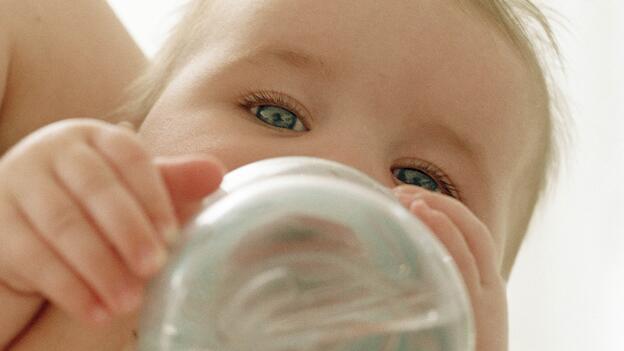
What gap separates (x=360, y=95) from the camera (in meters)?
0.54

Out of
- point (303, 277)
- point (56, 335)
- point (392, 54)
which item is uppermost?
point (392, 54)

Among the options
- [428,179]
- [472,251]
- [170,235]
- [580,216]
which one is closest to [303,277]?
[170,235]

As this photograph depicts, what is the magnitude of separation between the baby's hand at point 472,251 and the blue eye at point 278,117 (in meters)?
0.10

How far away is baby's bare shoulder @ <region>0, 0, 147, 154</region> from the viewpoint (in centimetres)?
63

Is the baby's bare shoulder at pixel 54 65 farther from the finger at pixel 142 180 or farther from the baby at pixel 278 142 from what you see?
the finger at pixel 142 180

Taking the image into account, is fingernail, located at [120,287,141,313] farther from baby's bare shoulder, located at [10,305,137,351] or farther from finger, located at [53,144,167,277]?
baby's bare shoulder, located at [10,305,137,351]

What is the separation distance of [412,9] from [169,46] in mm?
191

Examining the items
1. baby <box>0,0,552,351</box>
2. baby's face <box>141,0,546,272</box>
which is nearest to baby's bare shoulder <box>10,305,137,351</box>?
baby <box>0,0,552,351</box>

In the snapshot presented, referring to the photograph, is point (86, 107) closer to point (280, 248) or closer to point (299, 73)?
point (299, 73)

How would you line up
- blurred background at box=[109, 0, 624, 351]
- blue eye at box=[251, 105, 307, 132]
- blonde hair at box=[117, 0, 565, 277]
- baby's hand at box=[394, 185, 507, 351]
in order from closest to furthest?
baby's hand at box=[394, 185, 507, 351]
blue eye at box=[251, 105, 307, 132]
blonde hair at box=[117, 0, 565, 277]
blurred background at box=[109, 0, 624, 351]

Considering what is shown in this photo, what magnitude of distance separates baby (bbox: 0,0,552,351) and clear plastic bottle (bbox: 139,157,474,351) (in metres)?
0.02

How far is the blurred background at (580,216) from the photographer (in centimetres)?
92

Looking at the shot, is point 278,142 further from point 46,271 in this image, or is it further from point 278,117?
point 46,271

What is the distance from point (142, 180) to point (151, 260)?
3 cm
